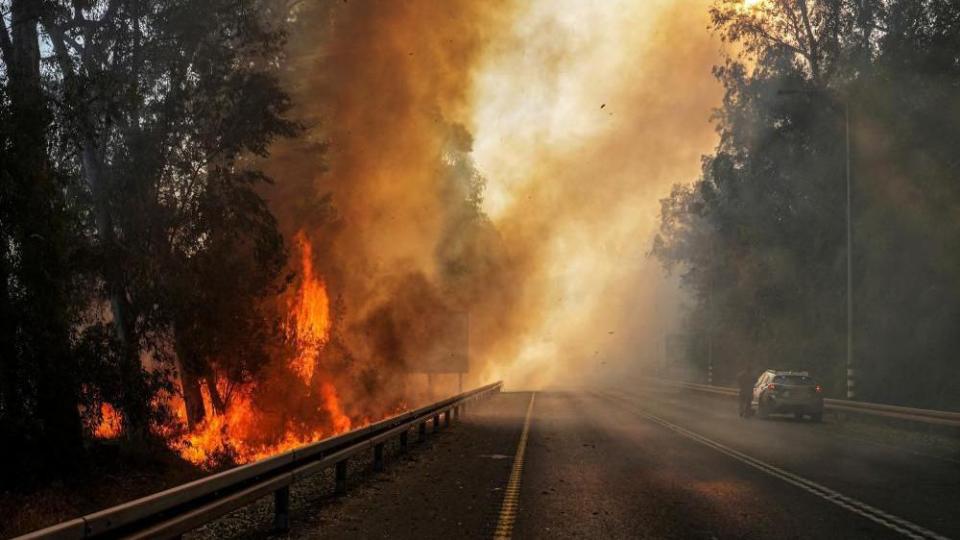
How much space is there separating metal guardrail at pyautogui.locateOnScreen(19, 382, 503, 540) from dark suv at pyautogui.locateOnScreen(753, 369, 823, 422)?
1896cm

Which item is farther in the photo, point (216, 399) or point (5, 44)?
point (216, 399)

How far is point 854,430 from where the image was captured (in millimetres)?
25578

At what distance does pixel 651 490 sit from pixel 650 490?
0.01 metres

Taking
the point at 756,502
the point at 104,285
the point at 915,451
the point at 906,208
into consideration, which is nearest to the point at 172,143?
the point at 104,285

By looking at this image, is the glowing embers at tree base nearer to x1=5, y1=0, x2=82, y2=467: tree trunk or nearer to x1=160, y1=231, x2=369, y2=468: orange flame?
x1=160, y1=231, x2=369, y2=468: orange flame

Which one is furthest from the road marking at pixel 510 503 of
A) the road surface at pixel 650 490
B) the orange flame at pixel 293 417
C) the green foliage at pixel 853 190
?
the green foliage at pixel 853 190

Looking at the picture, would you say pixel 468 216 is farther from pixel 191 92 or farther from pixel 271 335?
pixel 191 92

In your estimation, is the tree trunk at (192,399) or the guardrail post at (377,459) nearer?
the guardrail post at (377,459)

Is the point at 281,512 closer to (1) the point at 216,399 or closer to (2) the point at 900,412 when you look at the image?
(1) the point at 216,399

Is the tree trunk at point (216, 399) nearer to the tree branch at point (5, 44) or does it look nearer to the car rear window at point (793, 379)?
the tree branch at point (5, 44)

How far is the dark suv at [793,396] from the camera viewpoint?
2877cm

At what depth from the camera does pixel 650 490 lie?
12.3 m

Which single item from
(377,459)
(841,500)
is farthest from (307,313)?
(841,500)

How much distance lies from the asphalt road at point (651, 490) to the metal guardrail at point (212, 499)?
1.70 feet
